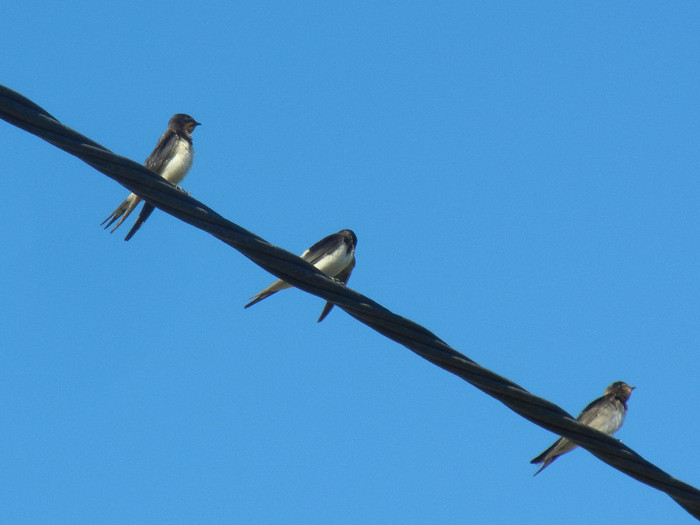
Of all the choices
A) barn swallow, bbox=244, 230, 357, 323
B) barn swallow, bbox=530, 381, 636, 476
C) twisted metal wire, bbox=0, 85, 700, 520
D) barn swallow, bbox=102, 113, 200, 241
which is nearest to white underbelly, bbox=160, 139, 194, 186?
barn swallow, bbox=102, 113, 200, 241

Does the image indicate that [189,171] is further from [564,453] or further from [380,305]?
[380,305]

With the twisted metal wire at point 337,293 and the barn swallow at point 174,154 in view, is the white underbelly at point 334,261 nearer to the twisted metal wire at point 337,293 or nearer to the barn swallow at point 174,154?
the barn swallow at point 174,154

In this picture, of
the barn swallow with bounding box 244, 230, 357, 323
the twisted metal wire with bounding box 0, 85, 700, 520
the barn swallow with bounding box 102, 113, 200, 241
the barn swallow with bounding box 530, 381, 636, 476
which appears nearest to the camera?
the twisted metal wire with bounding box 0, 85, 700, 520

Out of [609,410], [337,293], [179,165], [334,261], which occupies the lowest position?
[337,293]

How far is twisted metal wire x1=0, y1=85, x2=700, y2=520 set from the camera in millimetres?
3002

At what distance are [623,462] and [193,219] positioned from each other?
1.41m

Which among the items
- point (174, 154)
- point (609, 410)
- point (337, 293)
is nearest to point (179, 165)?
point (174, 154)

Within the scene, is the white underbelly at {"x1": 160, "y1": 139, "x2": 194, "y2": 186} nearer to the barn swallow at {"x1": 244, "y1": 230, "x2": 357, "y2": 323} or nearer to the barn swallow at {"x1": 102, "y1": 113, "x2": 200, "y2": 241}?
the barn swallow at {"x1": 102, "y1": 113, "x2": 200, "y2": 241}

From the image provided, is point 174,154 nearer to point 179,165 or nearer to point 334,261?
point 179,165

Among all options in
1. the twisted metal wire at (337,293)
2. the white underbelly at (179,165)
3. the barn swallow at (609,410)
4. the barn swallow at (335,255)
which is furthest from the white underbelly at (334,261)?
the twisted metal wire at (337,293)

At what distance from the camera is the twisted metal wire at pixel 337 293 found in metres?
3.00

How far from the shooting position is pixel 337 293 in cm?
323

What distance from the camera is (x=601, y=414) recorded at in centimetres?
1003

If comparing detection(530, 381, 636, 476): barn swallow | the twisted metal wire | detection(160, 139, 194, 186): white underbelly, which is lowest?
the twisted metal wire
